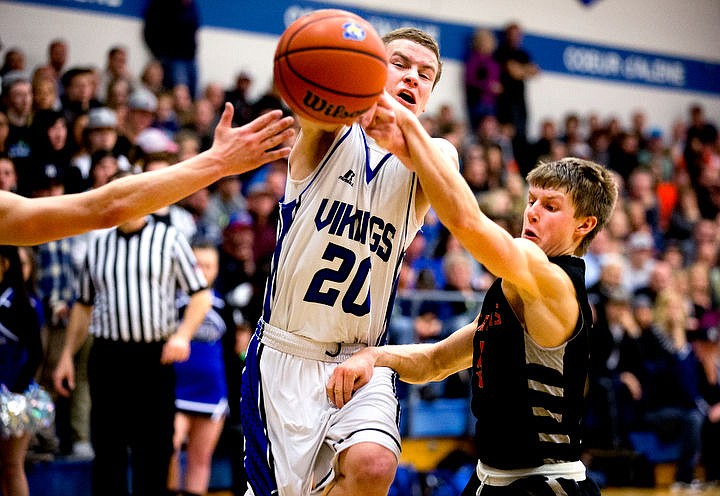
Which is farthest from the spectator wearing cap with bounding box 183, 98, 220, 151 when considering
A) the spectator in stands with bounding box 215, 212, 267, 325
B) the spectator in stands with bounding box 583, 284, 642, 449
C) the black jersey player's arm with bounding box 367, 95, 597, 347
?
the black jersey player's arm with bounding box 367, 95, 597, 347

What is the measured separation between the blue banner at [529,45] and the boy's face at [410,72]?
332 inches

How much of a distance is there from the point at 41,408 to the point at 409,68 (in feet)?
11.7

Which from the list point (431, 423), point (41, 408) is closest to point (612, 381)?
point (431, 423)

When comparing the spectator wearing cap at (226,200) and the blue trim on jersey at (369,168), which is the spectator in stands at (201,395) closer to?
the spectator wearing cap at (226,200)

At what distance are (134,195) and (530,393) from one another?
5.52ft

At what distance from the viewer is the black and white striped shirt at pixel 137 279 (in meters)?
6.19

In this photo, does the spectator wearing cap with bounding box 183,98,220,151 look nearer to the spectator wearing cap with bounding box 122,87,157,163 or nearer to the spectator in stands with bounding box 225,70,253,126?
the spectator in stands with bounding box 225,70,253,126

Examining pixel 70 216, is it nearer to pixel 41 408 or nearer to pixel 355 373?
pixel 355 373

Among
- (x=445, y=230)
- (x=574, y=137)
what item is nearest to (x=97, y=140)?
(x=445, y=230)

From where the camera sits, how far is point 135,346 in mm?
6215

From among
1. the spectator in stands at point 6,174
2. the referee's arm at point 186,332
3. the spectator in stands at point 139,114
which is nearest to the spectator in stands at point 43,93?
the spectator in stands at point 139,114

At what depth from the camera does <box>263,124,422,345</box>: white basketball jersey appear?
3648 millimetres

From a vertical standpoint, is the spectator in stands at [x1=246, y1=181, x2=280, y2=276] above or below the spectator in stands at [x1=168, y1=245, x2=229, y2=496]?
above

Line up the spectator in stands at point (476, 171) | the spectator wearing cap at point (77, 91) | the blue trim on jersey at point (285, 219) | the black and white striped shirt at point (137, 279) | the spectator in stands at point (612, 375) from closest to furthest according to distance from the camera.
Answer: the blue trim on jersey at point (285, 219)
the black and white striped shirt at point (137, 279)
the spectator wearing cap at point (77, 91)
the spectator in stands at point (612, 375)
the spectator in stands at point (476, 171)
